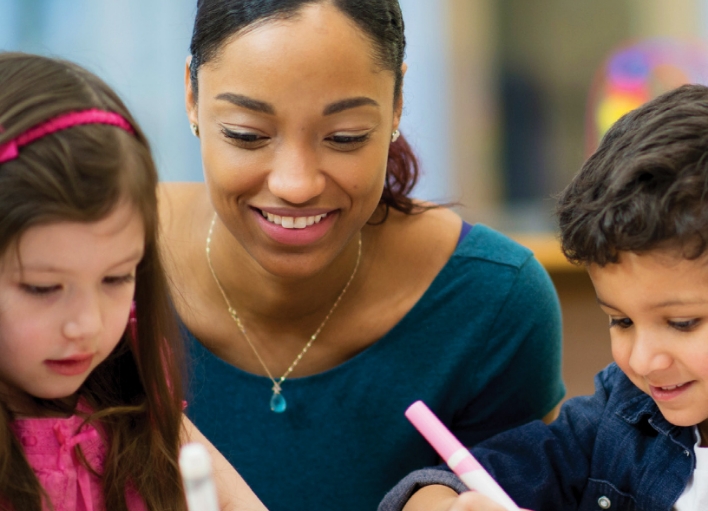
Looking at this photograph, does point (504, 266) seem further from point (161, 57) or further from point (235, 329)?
point (161, 57)

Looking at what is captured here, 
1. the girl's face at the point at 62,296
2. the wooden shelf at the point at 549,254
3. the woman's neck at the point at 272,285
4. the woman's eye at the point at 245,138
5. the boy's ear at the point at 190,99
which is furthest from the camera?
the wooden shelf at the point at 549,254

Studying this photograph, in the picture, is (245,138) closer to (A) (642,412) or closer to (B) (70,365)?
(B) (70,365)

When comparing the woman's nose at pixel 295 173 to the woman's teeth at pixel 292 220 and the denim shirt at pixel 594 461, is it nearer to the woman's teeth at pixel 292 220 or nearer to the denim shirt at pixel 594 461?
the woman's teeth at pixel 292 220

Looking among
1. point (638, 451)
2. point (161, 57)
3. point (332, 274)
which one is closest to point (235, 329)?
point (332, 274)

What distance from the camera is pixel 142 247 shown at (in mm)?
857

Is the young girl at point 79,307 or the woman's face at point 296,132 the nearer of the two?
the young girl at point 79,307

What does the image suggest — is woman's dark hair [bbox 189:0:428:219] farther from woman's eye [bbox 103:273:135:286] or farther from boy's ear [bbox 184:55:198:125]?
woman's eye [bbox 103:273:135:286]

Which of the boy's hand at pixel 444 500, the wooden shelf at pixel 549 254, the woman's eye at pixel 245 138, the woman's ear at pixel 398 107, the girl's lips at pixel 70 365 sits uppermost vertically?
the woman's ear at pixel 398 107

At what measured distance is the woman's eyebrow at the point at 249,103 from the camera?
99 centimetres

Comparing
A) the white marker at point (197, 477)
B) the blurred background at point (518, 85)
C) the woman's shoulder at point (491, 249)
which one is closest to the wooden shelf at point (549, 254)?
the blurred background at point (518, 85)

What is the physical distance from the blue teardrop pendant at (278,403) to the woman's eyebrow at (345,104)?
406 mm

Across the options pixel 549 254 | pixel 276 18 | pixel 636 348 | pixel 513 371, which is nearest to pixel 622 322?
pixel 636 348

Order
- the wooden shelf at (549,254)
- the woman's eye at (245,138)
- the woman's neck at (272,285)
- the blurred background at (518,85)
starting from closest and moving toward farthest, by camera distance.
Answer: the woman's eye at (245,138) → the woman's neck at (272,285) → the blurred background at (518,85) → the wooden shelf at (549,254)

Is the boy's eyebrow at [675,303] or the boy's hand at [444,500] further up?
the boy's eyebrow at [675,303]
